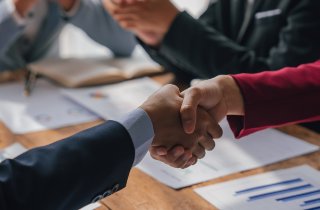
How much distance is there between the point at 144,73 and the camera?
1.56m

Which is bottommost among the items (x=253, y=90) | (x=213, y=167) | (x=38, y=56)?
(x=38, y=56)

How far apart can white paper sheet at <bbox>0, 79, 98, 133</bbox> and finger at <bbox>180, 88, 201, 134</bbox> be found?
306 millimetres

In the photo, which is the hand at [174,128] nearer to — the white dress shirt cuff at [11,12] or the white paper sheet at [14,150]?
the white paper sheet at [14,150]

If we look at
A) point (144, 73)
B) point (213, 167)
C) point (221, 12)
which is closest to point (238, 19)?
point (221, 12)

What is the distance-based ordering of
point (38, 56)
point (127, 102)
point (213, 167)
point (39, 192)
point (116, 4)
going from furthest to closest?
1. point (38, 56)
2. point (116, 4)
3. point (127, 102)
4. point (213, 167)
5. point (39, 192)

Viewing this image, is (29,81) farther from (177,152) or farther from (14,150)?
(177,152)

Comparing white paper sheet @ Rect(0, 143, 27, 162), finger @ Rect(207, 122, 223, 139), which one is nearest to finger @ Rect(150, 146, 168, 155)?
finger @ Rect(207, 122, 223, 139)

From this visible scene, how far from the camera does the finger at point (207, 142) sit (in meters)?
1.03

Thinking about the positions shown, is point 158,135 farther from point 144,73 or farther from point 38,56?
point 38,56

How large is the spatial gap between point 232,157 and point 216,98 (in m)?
0.12

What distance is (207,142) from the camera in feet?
3.39

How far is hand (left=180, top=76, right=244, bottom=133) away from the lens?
3.35 feet

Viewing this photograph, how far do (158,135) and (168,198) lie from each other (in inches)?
5.0

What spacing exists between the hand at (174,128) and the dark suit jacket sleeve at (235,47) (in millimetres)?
331
